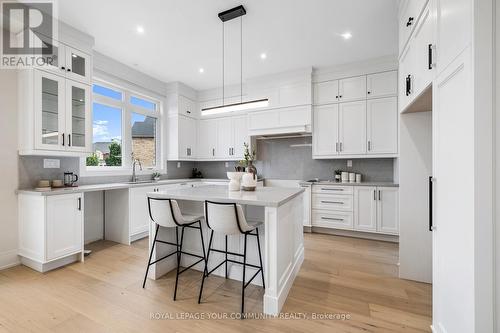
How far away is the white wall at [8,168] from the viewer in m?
2.72

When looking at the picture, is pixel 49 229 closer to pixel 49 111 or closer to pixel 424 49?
pixel 49 111

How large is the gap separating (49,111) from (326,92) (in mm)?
4280

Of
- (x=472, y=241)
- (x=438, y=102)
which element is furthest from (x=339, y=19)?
(x=472, y=241)

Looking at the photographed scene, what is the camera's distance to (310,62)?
4.02 m

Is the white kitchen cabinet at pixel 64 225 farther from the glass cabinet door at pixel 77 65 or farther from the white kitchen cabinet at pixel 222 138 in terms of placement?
the white kitchen cabinet at pixel 222 138

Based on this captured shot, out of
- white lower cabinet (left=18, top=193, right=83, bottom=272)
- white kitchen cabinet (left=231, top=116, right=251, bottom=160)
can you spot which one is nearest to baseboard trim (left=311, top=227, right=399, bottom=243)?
white kitchen cabinet (left=231, top=116, right=251, bottom=160)

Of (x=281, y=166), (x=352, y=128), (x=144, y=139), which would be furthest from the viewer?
(x=281, y=166)

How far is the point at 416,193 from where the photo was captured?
242cm

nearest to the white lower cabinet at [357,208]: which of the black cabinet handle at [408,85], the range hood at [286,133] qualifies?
the range hood at [286,133]

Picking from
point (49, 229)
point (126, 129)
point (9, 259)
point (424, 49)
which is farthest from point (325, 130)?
point (9, 259)

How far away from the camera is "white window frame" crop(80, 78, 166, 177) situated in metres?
3.77

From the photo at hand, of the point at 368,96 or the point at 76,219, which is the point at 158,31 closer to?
the point at 76,219

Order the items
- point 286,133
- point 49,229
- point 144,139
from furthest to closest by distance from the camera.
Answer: point 144,139 < point 286,133 < point 49,229

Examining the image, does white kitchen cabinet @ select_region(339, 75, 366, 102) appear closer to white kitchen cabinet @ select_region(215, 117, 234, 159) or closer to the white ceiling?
the white ceiling
